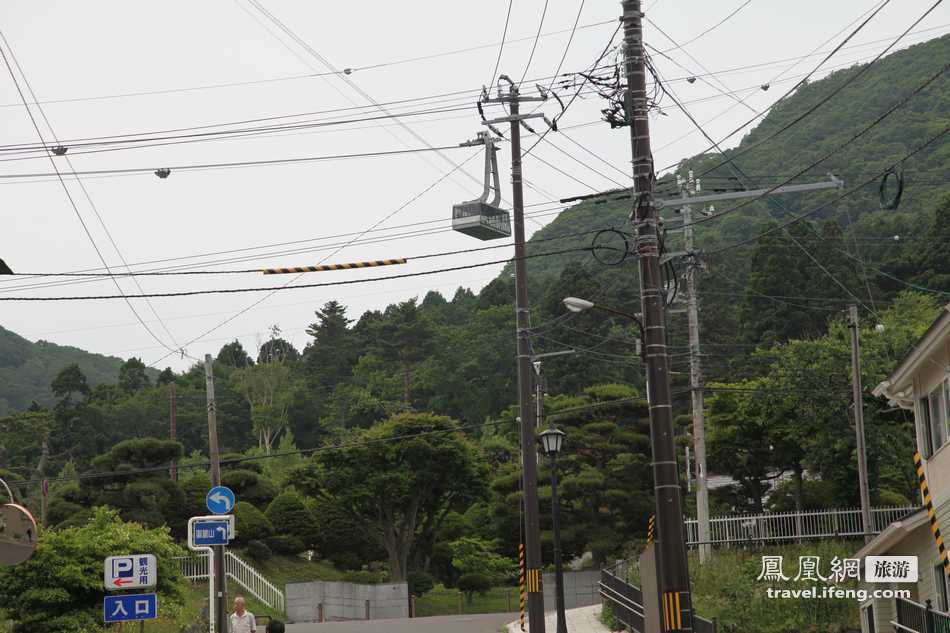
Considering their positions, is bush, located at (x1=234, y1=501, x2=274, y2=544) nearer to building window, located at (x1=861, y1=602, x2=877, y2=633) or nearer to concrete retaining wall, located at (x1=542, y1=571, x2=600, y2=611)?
concrete retaining wall, located at (x1=542, y1=571, x2=600, y2=611)

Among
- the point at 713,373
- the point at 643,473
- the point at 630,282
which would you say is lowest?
the point at 643,473

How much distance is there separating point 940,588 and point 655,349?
12090 mm

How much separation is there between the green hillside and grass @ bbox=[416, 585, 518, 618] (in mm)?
92979

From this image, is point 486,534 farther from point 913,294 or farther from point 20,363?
point 20,363

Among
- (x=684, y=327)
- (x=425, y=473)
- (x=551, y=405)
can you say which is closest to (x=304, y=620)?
(x=425, y=473)

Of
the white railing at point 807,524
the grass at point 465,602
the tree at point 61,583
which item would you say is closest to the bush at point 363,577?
the grass at point 465,602

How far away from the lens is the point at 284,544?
2018 inches

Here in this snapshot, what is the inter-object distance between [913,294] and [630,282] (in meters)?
23.8

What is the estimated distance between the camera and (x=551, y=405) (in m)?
57.6

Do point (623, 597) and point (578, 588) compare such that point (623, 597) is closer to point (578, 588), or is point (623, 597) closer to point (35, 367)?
point (578, 588)

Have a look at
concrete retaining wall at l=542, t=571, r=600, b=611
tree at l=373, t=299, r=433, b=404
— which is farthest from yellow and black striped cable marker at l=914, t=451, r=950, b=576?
tree at l=373, t=299, r=433, b=404

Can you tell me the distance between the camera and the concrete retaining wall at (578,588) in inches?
1991

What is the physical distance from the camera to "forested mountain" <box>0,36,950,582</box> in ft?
148

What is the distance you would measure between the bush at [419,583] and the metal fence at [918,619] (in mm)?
31205
